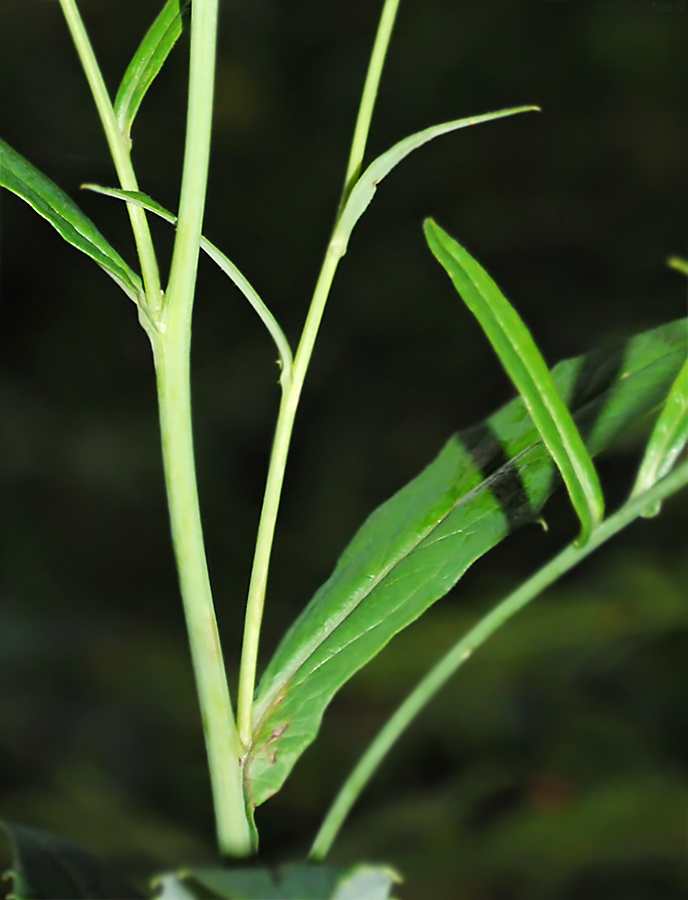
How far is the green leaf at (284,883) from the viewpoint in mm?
267

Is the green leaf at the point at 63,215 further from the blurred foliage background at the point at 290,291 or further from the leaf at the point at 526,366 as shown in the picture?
the blurred foliage background at the point at 290,291

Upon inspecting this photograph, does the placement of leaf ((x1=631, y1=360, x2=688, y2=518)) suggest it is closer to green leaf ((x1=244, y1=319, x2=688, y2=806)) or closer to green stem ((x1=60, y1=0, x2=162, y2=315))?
green leaf ((x1=244, y1=319, x2=688, y2=806))

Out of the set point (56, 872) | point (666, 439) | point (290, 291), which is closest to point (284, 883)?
point (56, 872)

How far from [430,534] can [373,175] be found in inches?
6.0

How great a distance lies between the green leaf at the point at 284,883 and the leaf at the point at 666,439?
0.59ft

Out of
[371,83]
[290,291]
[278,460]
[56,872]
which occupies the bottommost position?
[290,291]

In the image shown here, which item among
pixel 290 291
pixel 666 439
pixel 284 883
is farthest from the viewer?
pixel 290 291

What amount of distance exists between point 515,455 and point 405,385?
1.27m

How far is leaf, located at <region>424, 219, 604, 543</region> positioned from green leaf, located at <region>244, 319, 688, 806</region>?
0.05m

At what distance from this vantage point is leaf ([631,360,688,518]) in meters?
0.38

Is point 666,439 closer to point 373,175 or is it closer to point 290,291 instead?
point 373,175

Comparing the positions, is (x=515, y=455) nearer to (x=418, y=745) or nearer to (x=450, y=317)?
(x=418, y=745)

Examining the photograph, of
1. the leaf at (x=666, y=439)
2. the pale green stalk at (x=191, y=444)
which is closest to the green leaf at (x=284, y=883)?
the pale green stalk at (x=191, y=444)

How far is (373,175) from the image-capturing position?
0.37 metres
